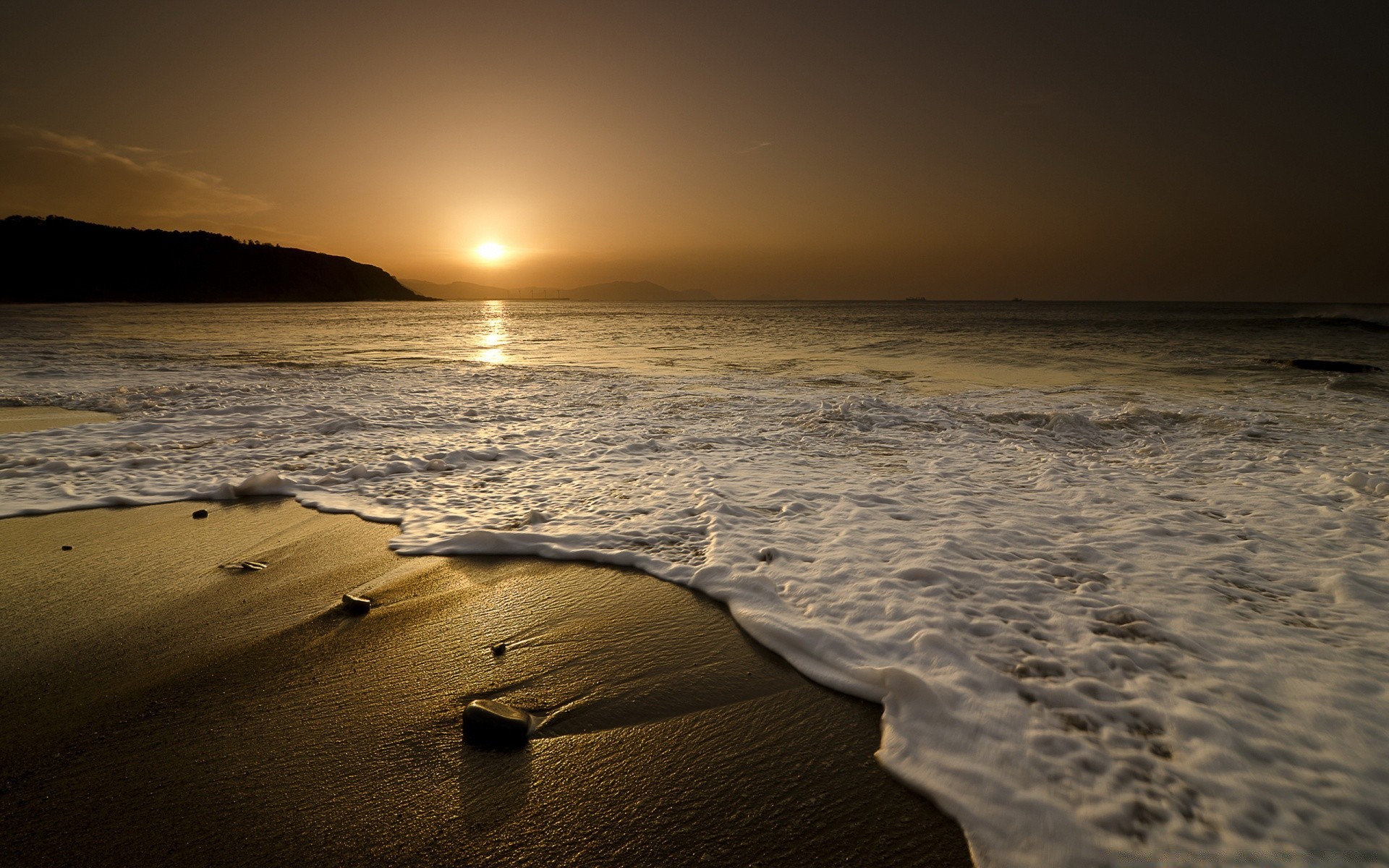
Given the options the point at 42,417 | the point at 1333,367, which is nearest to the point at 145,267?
the point at 42,417

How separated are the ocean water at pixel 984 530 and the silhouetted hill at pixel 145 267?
11529 centimetres

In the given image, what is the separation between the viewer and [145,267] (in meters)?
106

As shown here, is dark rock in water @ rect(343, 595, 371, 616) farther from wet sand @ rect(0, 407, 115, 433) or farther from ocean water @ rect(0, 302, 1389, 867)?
wet sand @ rect(0, 407, 115, 433)

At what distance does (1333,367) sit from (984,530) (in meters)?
20.4

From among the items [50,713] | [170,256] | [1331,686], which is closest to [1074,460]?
[1331,686]

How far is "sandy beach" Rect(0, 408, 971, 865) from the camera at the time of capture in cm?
203

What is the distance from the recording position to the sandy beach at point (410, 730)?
2.03 metres

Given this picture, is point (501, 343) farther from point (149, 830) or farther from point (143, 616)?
point (149, 830)

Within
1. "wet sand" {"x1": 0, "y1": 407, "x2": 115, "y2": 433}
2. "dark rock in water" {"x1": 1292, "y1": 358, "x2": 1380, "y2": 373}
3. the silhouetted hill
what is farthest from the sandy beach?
the silhouetted hill

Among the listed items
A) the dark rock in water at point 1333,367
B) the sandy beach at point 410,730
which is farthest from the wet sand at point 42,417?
the dark rock in water at point 1333,367

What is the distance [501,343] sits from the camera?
92.6 feet

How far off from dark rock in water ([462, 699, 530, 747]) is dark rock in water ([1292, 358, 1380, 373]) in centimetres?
2372

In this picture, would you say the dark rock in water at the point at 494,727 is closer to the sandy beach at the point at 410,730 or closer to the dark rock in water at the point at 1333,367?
the sandy beach at the point at 410,730

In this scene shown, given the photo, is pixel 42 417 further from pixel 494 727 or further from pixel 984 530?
pixel 984 530
